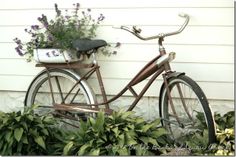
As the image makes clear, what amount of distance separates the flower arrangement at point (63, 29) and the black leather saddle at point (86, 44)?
0.13 meters

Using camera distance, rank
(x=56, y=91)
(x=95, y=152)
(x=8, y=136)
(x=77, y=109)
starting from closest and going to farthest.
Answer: (x=95, y=152), (x=8, y=136), (x=77, y=109), (x=56, y=91)

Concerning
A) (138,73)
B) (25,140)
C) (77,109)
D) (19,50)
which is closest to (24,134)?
(25,140)

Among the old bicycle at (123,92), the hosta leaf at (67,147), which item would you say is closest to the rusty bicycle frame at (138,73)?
the old bicycle at (123,92)

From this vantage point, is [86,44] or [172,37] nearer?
[86,44]

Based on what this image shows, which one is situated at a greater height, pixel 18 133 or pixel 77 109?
pixel 77 109

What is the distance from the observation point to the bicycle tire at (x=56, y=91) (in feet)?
14.0

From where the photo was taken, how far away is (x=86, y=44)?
403cm

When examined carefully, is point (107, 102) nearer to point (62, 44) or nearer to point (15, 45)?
point (62, 44)

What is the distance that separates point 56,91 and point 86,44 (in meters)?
0.78

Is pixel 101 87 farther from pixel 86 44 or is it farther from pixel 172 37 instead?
pixel 172 37

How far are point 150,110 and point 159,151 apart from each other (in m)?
0.64

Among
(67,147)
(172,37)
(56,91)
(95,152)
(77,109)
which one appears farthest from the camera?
(56,91)

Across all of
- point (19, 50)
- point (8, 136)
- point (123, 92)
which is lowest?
point (8, 136)

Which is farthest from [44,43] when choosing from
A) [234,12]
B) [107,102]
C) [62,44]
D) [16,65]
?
[234,12]
